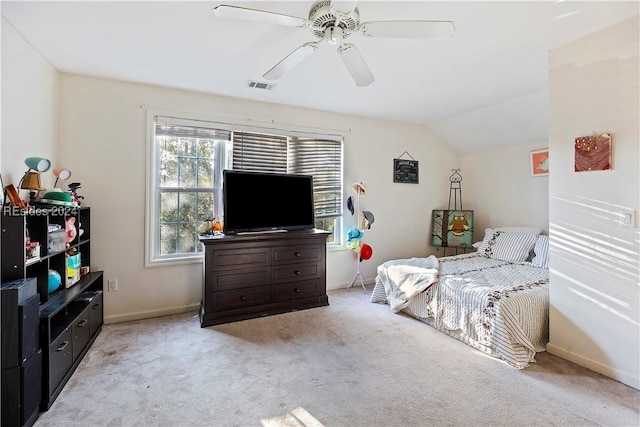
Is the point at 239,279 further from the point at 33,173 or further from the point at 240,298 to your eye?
the point at 33,173

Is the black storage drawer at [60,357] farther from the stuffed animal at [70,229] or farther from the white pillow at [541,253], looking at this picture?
the white pillow at [541,253]

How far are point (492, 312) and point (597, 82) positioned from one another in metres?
1.84

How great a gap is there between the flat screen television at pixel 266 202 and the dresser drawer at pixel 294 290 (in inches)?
24.6

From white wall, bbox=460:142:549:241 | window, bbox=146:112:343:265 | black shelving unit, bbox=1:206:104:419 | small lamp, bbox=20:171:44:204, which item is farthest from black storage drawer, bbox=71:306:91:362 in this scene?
white wall, bbox=460:142:549:241

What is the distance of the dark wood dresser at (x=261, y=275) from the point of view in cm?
299

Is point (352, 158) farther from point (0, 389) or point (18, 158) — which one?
point (0, 389)

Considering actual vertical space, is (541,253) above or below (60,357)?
above

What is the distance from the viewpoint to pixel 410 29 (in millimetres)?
1643

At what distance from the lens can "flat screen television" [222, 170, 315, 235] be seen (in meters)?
3.18

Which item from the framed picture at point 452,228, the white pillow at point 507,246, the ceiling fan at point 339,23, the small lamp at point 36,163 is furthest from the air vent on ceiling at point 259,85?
the white pillow at point 507,246

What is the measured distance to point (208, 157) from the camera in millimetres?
3510

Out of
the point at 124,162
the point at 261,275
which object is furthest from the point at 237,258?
the point at 124,162

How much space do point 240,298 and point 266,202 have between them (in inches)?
41.1

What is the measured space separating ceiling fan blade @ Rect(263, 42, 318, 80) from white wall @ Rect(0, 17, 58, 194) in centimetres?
172
